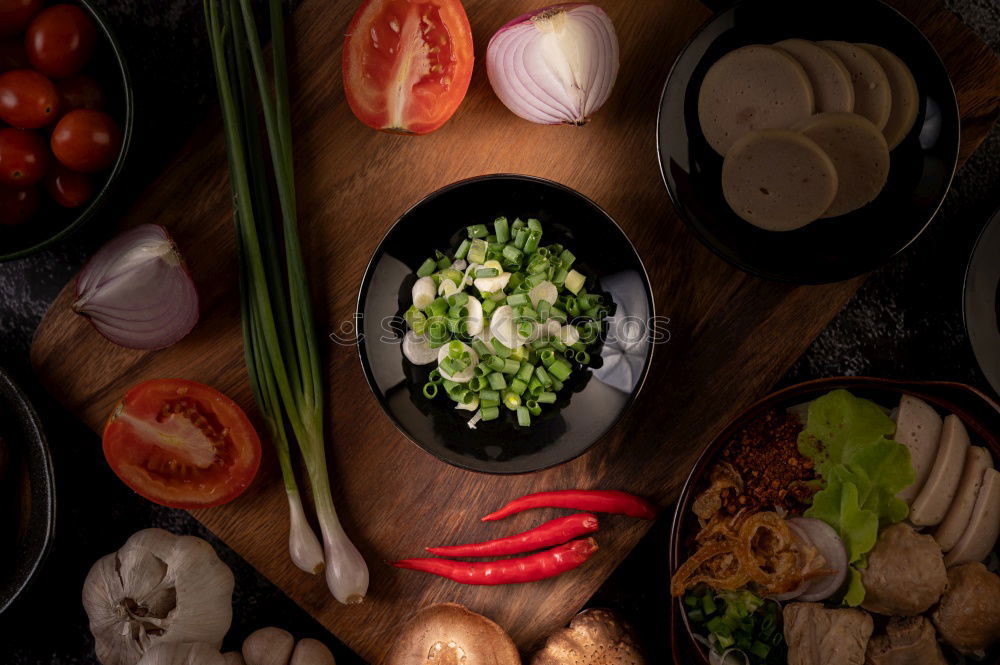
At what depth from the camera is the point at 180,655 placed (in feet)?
5.66

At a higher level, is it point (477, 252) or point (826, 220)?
point (826, 220)

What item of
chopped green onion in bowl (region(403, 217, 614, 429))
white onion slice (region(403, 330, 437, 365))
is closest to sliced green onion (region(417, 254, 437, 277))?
chopped green onion in bowl (region(403, 217, 614, 429))

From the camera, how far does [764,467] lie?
174 centimetres

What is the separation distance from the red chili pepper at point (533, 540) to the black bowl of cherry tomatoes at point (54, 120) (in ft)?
3.79

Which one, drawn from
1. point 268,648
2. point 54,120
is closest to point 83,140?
point 54,120

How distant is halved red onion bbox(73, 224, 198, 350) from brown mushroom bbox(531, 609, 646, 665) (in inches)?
45.7

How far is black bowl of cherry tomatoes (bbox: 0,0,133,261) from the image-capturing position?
164cm

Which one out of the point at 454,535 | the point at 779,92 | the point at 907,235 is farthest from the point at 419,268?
the point at 907,235

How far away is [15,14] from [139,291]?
694 mm

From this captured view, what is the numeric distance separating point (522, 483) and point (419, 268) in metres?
0.59

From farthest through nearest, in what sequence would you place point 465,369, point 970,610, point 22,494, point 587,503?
point 22,494, point 587,503, point 465,369, point 970,610

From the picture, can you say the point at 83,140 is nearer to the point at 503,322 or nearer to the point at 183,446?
the point at 183,446

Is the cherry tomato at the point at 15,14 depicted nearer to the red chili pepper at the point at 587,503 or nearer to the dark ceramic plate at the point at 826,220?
the dark ceramic plate at the point at 826,220

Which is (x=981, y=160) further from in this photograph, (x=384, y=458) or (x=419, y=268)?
(x=384, y=458)
